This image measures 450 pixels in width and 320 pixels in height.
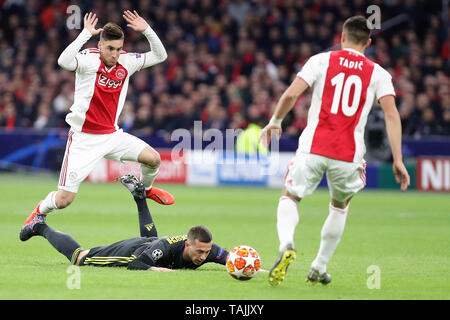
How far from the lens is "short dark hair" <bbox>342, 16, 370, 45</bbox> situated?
6992 mm

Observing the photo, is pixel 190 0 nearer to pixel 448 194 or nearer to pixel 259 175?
pixel 259 175

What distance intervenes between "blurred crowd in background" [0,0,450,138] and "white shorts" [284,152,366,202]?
46.3ft

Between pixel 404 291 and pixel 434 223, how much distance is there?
7.36 m

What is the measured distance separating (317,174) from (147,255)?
6.37 ft

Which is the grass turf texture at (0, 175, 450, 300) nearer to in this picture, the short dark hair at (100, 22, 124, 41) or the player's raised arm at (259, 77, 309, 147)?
the player's raised arm at (259, 77, 309, 147)

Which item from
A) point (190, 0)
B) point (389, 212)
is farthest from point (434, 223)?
point (190, 0)

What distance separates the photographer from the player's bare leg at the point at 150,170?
31.1 ft

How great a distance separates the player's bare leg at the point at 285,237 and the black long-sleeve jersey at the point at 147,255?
4.04 ft

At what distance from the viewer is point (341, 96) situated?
6949 mm

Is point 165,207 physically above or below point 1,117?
below

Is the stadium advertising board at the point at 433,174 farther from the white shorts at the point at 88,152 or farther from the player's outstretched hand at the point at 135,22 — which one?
the player's outstretched hand at the point at 135,22

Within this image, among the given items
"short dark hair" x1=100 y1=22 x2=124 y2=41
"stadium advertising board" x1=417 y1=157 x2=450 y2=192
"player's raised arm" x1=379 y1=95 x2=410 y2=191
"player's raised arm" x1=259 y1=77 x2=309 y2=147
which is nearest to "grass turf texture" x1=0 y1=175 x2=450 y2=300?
"stadium advertising board" x1=417 y1=157 x2=450 y2=192

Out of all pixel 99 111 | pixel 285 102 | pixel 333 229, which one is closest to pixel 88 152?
pixel 99 111
